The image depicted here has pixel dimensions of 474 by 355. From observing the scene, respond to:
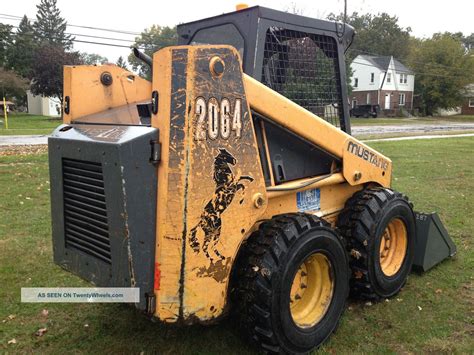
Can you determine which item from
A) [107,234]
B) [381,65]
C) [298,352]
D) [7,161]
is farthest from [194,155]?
Answer: [381,65]

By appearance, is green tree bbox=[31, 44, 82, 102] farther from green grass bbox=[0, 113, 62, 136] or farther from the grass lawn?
the grass lawn

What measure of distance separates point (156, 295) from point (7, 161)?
999 centimetres

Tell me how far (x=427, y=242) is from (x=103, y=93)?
3339mm

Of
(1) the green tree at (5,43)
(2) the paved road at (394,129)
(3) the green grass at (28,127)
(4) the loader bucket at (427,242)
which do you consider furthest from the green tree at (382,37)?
(4) the loader bucket at (427,242)

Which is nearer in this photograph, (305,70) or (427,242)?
(305,70)

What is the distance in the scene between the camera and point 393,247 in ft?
13.9

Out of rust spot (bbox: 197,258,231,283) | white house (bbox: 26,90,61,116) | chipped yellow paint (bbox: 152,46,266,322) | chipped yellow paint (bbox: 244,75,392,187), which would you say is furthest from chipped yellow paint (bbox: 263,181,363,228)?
white house (bbox: 26,90,61,116)

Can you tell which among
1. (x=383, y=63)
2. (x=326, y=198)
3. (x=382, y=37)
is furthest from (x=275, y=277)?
(x=382, y=37)

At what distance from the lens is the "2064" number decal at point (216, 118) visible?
8.36ft

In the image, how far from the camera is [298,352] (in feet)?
9.99

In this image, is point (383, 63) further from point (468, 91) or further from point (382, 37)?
point (382, 37)

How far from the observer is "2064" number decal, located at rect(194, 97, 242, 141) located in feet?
8.36

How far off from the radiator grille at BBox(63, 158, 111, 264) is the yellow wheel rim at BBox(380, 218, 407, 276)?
2487 mm

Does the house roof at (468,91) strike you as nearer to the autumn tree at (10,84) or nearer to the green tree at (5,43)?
the autumn tree at (10,84)
